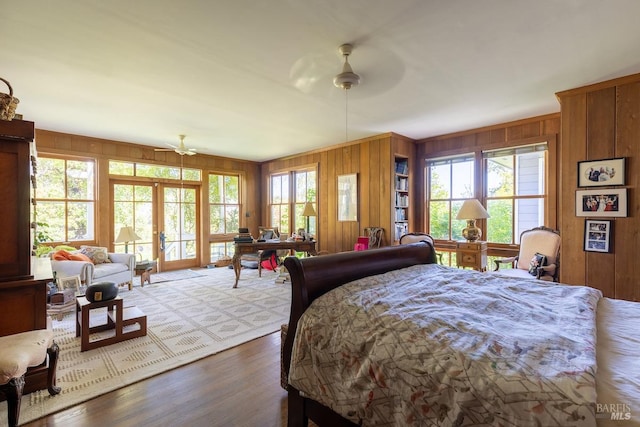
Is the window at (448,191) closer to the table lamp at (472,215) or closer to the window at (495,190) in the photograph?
the window at (495,190)

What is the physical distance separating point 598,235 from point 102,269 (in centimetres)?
631

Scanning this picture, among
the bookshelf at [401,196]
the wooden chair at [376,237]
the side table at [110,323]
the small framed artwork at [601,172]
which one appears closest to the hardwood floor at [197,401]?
the side table at [110,323]

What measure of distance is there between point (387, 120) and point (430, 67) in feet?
5.34

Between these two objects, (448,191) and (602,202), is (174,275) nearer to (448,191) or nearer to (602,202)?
(448,191)

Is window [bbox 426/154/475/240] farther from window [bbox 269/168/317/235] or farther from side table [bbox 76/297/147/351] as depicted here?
side table [bbox 76/297/147/351]

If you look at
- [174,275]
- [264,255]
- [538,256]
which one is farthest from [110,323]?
[538,256]

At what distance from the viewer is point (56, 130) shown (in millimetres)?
4961

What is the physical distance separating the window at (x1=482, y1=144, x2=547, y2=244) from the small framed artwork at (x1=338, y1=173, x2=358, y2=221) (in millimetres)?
2208

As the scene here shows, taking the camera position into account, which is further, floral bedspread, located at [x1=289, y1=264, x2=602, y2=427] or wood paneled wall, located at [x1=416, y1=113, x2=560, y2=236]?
wood paneled wall, located at [x1=416, y1=113, x2=560, y2=236]

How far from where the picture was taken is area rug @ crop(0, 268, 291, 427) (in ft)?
7.04

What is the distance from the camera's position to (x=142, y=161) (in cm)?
603

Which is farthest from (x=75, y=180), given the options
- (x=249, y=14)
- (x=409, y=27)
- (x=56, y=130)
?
(x=409, y=27)

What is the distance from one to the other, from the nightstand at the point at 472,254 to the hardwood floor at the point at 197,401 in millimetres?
3279

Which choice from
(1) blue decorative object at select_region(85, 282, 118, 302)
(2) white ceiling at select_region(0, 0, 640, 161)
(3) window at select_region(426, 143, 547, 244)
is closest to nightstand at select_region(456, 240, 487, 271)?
(3) window at select_region(426, 143, 547, 244)
